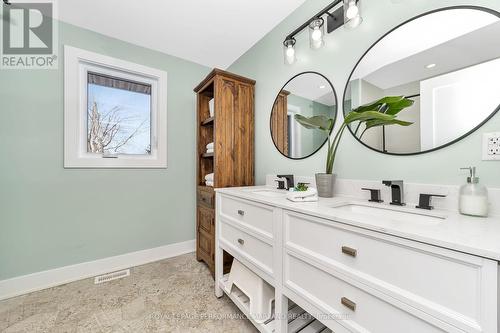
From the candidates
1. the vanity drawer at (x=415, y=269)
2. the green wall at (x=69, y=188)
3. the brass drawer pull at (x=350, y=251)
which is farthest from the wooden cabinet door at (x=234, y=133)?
the brass drawer pull at (x=350, y=251)

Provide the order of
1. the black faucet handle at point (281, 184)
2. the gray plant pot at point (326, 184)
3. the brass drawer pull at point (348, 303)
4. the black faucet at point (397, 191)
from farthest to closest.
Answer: the black faucet handle at point (281, 184)
the gray plant pot at point (326, 184)
the black faucet at point (397, 191)
the brass drawer pull at point (348, 303)

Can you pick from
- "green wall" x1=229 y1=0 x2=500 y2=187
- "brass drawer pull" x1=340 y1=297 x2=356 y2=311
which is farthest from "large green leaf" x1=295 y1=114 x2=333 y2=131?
"brass drawer pull" x1=340 y1=297 x2=356 y2=311

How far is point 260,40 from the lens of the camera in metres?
2.06

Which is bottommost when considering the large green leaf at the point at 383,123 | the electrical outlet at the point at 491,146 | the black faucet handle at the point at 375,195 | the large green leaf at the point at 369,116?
the black faucet handle at the point at 375,195

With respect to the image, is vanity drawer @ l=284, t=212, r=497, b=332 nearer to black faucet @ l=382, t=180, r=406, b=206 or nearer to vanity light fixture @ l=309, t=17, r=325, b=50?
black faucet @ l=382, t=180, r=406, b=206

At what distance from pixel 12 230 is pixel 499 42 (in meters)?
3.27

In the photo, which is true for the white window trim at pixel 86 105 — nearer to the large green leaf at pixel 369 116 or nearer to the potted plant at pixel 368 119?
the potted plant at pixel 368 119

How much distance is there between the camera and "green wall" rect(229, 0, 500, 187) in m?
0.91

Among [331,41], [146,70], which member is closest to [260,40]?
[331,41]

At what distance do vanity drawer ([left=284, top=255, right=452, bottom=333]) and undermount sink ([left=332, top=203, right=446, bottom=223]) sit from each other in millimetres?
340

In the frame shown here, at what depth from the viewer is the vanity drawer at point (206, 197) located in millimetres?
1874

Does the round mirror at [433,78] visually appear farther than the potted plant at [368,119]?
No

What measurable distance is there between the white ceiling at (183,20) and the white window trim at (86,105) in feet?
0.92

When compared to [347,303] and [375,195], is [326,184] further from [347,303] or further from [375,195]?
[347,303]
